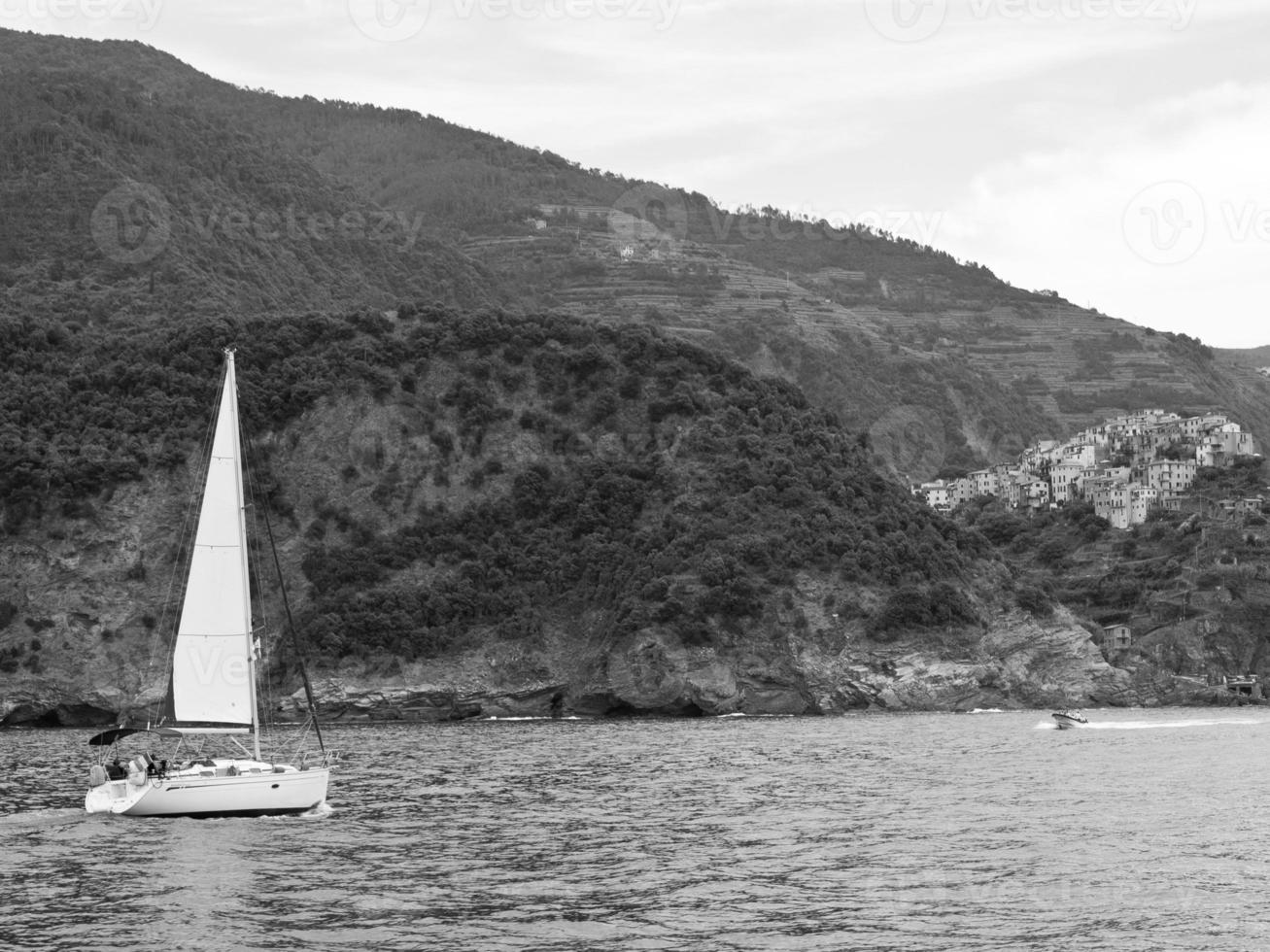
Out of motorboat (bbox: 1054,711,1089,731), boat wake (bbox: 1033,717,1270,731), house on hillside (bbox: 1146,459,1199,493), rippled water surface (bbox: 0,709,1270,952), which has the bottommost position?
boat wake (bbox: 1033,717,1270,731)

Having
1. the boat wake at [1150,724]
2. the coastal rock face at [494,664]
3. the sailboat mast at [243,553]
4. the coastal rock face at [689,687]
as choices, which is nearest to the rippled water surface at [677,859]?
the sailboat mast at [243,553]

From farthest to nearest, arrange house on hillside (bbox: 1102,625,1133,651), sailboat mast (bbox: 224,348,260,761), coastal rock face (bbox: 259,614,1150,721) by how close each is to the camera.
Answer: house on hillside (bbox: 1102,625,1133,651) → coastal rock face (bbox: 259,614,1150,721) → sailboat mast (bbox: 224,348,260,761)

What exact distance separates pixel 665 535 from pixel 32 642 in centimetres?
4160

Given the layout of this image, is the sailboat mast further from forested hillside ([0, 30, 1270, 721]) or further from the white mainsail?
forested hillside ([0, 30, 1270, 721])

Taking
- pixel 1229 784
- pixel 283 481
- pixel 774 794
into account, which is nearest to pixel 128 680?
pixel 283 481

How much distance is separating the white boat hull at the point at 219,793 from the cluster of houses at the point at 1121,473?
13005cm

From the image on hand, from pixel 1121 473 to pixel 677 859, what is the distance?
145 m

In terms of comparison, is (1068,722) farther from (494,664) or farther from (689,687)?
(494,664)

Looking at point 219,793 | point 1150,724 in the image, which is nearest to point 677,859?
point 219,793

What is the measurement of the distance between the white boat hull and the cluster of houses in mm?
130055

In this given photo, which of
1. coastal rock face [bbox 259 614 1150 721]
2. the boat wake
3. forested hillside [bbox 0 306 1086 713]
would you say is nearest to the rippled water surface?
the boat wake

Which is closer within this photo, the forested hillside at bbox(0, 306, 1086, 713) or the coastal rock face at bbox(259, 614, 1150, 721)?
the coastal rock face at bbox(259, 614, 1150, 721)

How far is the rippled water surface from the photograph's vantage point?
3288 cm

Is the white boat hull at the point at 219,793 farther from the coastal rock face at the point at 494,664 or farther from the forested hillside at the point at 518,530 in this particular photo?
the forested hillside at the point at 518,530
